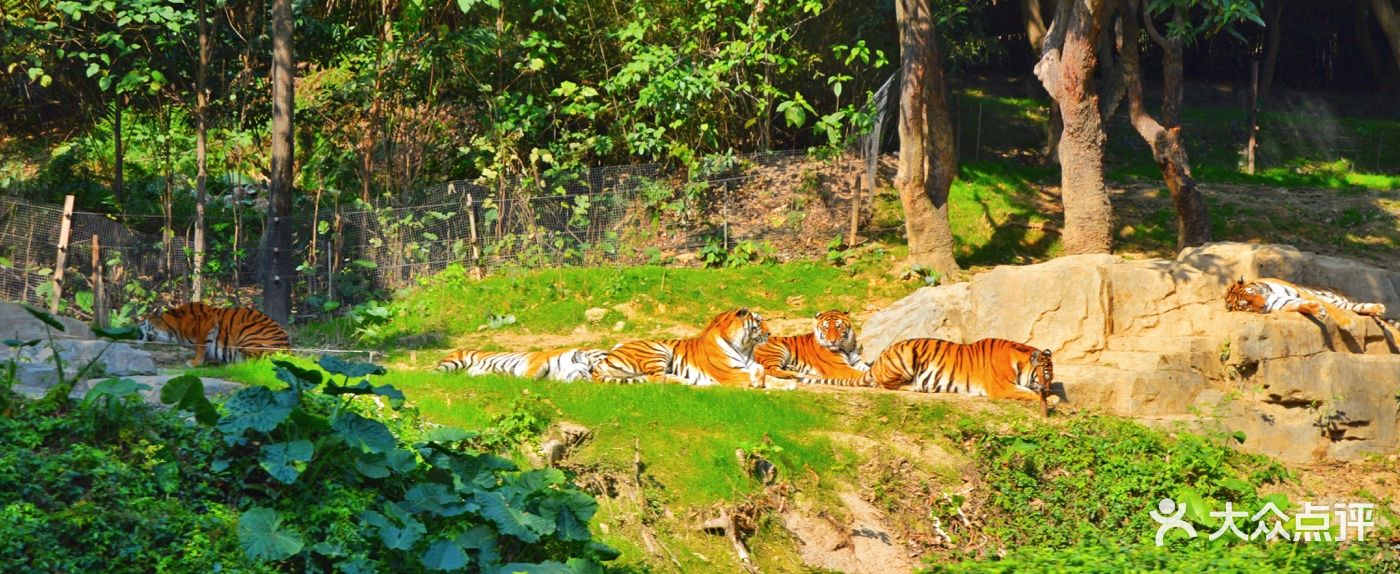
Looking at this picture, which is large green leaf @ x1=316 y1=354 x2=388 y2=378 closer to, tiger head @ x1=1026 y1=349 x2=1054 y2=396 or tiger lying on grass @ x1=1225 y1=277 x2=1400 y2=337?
tiger head @ x1=1026 y1=349 x2=1054 y2=396

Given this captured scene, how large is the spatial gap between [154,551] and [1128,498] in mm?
7213

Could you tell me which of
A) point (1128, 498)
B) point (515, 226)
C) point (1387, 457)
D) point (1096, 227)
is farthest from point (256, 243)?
point (1387, 457)

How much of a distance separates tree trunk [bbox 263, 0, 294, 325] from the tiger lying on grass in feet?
32.0

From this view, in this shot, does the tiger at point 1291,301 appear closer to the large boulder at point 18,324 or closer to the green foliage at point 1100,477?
the green foliage at point 1100,477

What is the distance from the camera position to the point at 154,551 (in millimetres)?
7195

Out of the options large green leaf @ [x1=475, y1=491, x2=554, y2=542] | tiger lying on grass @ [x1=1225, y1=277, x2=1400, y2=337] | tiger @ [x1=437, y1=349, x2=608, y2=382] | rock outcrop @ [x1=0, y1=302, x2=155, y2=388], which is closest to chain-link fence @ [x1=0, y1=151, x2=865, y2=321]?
tiger @ [x1=437, y1=349, x2=608, y2=382]

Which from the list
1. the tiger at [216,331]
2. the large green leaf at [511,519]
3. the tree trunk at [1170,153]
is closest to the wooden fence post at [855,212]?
the tree trunk at [1170,153]

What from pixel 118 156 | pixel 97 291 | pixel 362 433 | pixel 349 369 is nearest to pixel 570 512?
pixel 362 433

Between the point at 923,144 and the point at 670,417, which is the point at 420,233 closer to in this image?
the point at 923,144

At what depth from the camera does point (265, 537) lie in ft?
24.0

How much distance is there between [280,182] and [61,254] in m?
2.40

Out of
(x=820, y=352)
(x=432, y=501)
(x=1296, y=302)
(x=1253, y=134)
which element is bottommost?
(x=432, y=501)

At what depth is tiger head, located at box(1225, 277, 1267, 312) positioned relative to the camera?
13633 mm

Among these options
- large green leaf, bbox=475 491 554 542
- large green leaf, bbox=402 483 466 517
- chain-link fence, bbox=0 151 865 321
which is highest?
chain-link fence, bbox=0 151 865 321
